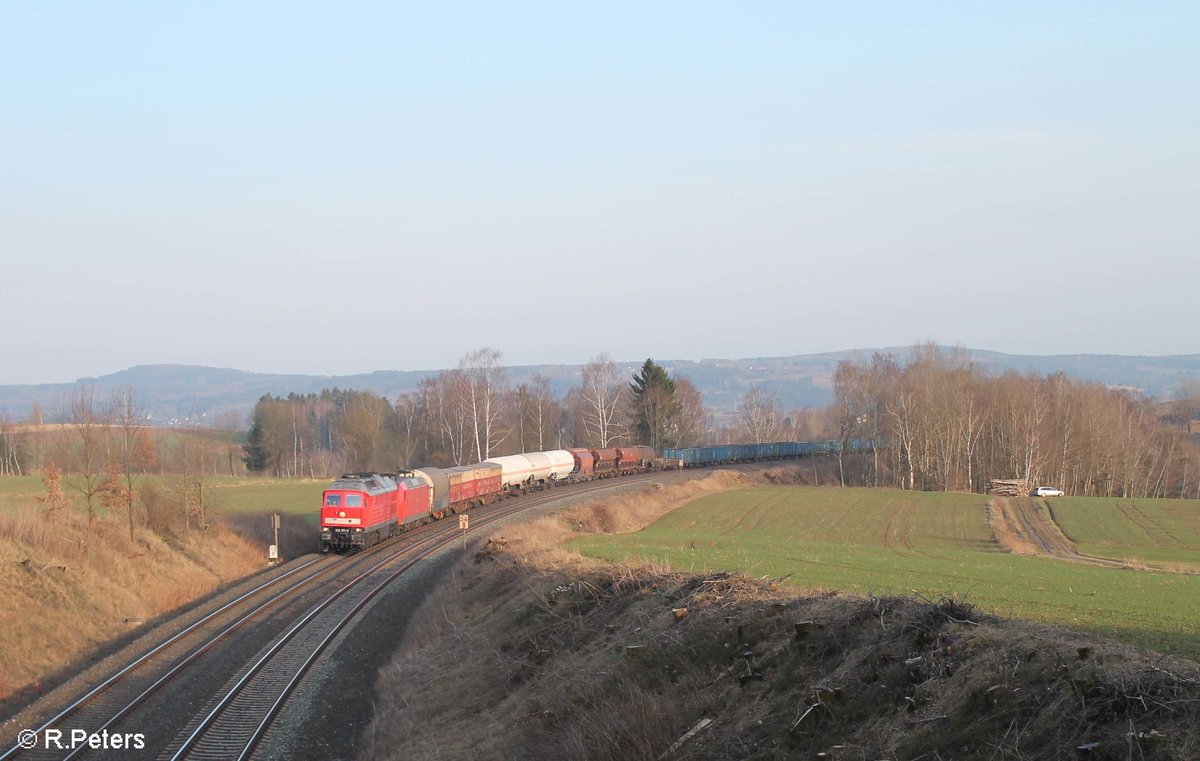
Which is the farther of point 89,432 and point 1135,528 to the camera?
point 1135,528

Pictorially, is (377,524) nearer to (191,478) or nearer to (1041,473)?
(191,478)

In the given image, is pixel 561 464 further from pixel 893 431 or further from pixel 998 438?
pixel 998 438

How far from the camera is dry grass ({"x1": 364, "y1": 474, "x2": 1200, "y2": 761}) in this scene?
7461 mm

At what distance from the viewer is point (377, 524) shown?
40.1 meters

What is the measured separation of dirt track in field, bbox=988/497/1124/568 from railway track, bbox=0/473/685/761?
94.5ft

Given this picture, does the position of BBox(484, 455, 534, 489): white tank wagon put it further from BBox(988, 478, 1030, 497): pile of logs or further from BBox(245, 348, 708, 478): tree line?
BBox(988, 478, 1030, 497): pile of logs

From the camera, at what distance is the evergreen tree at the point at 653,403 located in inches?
4075

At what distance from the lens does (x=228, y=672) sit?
2011cm

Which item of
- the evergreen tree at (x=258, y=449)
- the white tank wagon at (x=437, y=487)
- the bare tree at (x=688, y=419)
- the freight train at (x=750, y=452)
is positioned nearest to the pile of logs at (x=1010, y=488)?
the freight train at (x=750, y=452)

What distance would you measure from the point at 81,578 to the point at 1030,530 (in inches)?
1852

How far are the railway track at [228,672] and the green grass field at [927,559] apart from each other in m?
8.42

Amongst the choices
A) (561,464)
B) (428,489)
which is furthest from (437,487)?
(561,464)

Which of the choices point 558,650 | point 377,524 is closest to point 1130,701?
point 558,650

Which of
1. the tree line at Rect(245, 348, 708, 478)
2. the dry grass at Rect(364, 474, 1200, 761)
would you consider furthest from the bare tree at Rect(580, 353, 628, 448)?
the dry grass at Rect(364, 474, 1200, 761)
